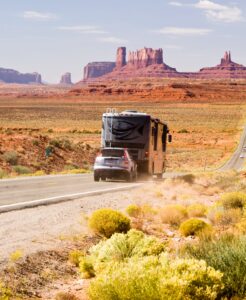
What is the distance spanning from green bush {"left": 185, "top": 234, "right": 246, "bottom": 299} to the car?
16015mm

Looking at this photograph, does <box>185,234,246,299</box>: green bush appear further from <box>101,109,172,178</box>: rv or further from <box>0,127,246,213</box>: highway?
<box>101,109,172,178</box>: rv

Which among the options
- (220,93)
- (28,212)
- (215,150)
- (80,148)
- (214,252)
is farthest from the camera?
(220,93)

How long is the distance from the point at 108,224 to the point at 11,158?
93.7 feet

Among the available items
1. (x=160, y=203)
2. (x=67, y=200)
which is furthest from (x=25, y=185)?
(x=160, y=203)

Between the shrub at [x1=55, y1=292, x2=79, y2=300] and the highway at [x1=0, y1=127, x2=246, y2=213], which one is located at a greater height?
Answer: the shrub at [x1=55, y1=292, x2=79, y2=300]

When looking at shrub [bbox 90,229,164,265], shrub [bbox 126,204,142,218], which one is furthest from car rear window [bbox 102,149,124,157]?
shrub [bbox 90,229,164,265]

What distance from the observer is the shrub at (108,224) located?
11086 millimetres

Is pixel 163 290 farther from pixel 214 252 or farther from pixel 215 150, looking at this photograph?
pixel 215 150

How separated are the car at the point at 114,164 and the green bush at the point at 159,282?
58.9ft

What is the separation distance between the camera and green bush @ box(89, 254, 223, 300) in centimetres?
540

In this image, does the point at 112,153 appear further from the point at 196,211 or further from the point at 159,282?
the point at 159,282

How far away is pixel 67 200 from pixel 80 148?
120 feet

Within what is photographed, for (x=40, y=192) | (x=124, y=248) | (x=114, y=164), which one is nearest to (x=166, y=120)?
(x=114, y=164)

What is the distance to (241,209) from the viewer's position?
1479 centimetres
